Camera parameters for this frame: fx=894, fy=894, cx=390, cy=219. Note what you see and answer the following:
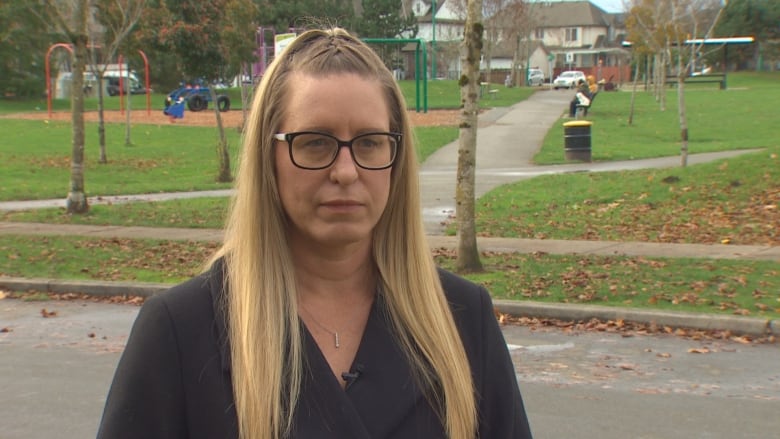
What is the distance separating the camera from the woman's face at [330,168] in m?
1.84

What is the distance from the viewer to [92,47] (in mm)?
28250

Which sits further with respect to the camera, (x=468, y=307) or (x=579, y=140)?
(x=579, y=140)

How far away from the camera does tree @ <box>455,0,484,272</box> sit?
33.1 feet

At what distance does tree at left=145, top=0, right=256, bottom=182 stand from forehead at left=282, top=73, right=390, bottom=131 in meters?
18.8

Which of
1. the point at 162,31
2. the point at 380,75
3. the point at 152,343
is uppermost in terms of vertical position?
the point at 162,31

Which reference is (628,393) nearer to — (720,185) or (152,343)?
(152,343)

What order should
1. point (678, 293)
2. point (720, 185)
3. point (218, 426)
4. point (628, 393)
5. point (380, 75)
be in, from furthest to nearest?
point (720, 185) → point (678, 293) → point (628, 393) → point (380, 75) → point (218, 426)

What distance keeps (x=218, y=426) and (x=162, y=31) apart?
64.0 feet

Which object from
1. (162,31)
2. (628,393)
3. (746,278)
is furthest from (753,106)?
(628,393)

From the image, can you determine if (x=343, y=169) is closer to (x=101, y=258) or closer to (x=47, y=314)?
(x=47, y=314)

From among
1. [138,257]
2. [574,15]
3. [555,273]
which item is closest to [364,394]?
[555,273]

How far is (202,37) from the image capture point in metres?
20.5

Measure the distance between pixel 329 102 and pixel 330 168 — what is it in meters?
0.14

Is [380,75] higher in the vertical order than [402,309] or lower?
higher
